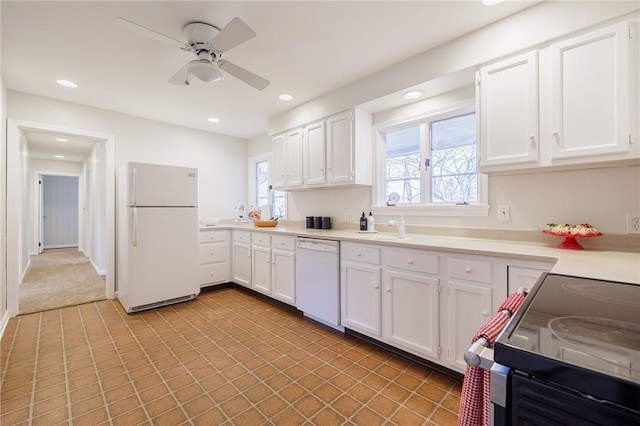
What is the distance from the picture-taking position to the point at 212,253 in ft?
13.1

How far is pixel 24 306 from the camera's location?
3.31 meters

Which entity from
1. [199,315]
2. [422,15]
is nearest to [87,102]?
[199,315]

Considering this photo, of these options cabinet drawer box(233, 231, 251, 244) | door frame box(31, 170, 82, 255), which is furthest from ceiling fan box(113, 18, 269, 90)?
door frame box(31, 170, 82, 255)

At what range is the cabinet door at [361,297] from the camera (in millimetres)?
2330

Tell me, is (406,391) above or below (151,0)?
below

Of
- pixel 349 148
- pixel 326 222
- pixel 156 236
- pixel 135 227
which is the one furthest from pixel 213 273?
pixel 349 148

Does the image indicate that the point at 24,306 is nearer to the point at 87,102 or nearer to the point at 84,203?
the point at 87,102

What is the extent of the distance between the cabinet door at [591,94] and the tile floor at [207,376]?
1.69 m

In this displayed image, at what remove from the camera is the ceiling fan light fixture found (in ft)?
6.80

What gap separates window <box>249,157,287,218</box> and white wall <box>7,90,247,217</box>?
6.6 inches

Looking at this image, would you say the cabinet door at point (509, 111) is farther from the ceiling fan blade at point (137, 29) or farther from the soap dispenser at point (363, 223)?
the ceiling fan blade at point (137, 29)

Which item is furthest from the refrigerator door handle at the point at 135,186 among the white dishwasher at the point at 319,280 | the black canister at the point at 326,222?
the black canister at the point at 326,222

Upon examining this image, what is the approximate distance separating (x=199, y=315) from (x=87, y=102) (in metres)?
2.90

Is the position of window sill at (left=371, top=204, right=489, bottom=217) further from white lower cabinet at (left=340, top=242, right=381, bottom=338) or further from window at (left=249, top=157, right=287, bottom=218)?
window at (left=249, top=157, right=287, bottom=218)
